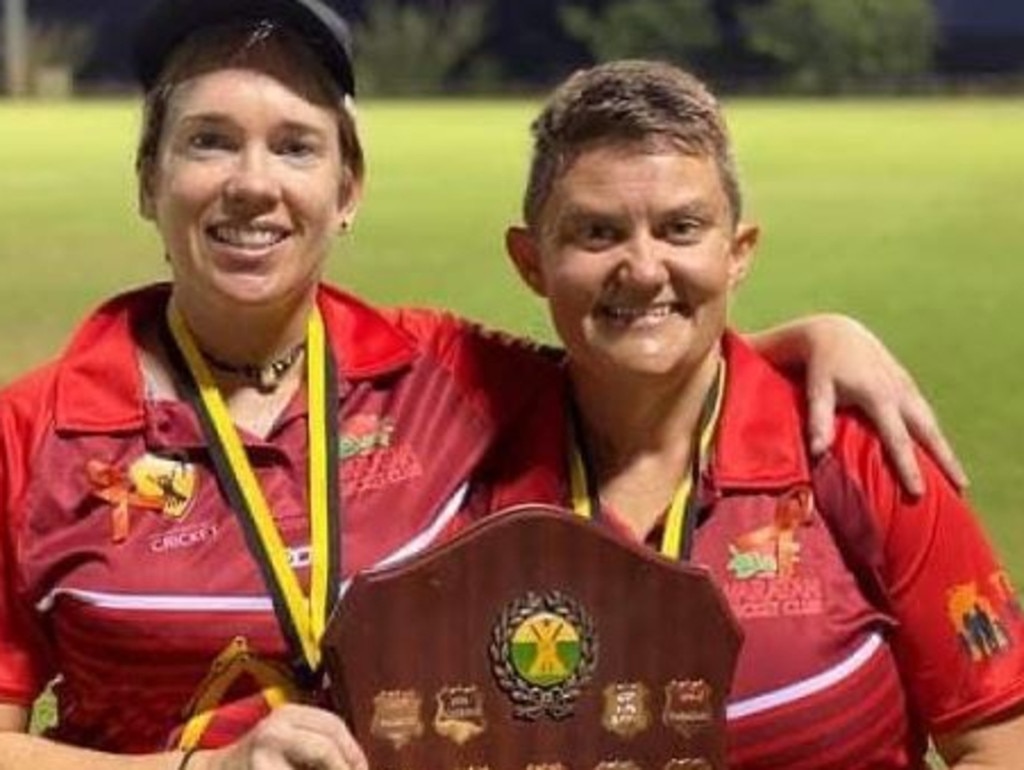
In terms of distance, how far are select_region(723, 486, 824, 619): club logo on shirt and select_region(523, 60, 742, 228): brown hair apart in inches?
11.8

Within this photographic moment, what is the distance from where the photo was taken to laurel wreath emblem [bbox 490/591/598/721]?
238 centimetres

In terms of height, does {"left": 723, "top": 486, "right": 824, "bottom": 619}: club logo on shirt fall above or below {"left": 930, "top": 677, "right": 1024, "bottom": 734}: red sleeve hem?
above

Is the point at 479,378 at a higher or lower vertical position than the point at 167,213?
lower

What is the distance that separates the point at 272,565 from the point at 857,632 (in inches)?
22.4

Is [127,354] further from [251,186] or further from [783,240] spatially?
[783,240]

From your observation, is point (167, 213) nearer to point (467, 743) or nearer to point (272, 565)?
point (272, 565)

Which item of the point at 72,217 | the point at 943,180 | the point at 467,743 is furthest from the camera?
the point at 943,180

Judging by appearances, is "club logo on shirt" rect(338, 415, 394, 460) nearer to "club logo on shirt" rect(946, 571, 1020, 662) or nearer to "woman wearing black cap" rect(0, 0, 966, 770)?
"woman wearing black cap" rect(0, 0, 966, 770)

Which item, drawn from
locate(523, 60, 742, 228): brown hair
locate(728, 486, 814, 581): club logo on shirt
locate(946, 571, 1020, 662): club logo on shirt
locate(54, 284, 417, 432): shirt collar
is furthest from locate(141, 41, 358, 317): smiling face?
locate(946, 571, 1020, 662): club logo on shirt

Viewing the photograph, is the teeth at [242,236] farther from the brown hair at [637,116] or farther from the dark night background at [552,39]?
the dark night background at [552,39]

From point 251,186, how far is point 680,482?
514 millimetres

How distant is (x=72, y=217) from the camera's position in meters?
13.4

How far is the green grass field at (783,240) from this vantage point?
816 cm

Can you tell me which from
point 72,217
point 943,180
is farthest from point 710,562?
point 943,180
